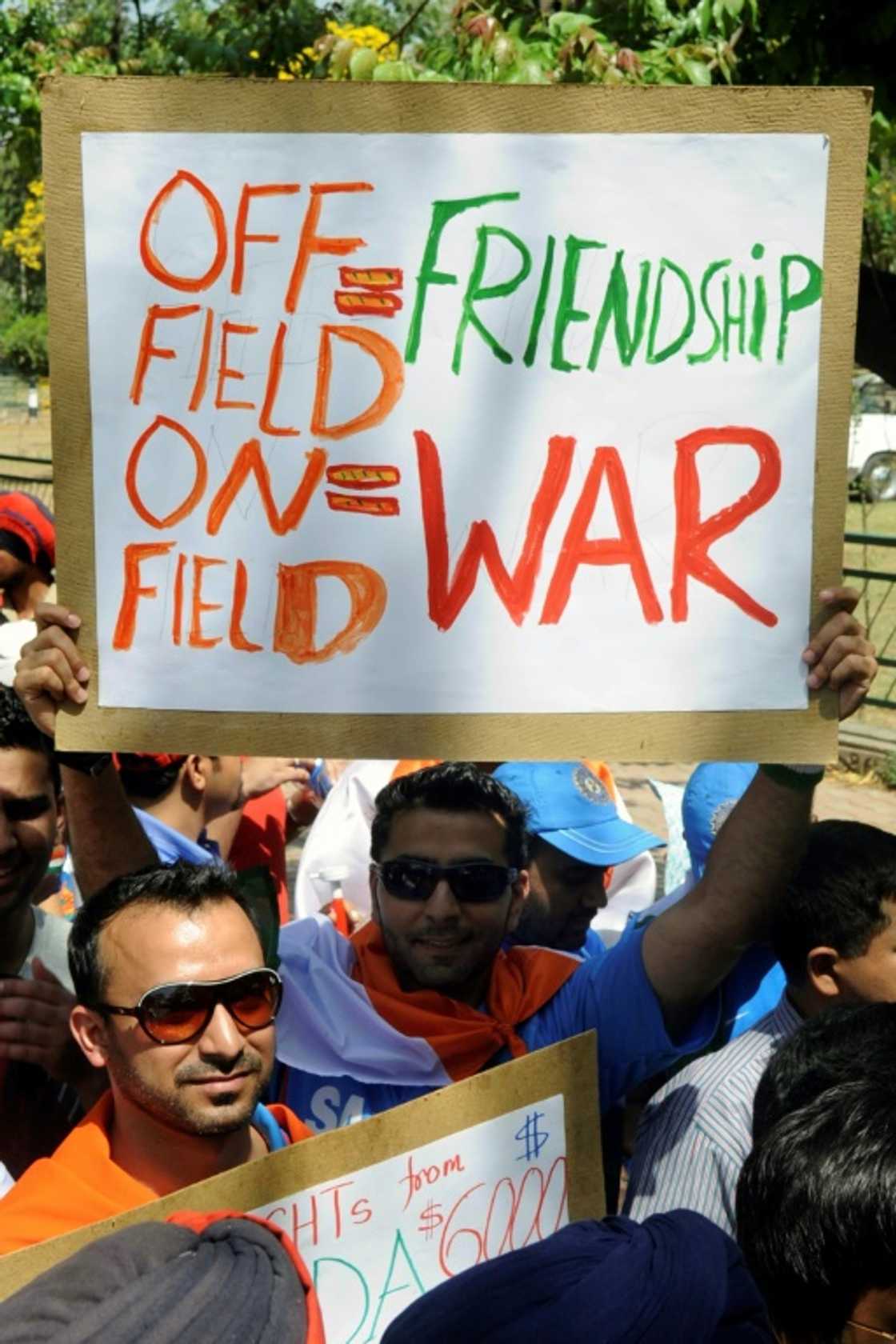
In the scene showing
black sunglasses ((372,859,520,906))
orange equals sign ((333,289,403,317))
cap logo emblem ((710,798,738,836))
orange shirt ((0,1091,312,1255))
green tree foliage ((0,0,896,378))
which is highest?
green tree foliage ((0,0,896,378))

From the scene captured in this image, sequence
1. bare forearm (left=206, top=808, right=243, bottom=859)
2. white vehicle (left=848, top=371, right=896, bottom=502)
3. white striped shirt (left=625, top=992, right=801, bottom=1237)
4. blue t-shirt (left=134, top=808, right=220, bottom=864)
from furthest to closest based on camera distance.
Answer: white vehicle (left=848, top=371, right=896, bottom=502)
bare forearm (left=206, top=808, right=243, bottom=859)
blue t-shirt (left=134, top=808, right=220, bottom=864)
white striped shirt (left=625, top=992, right=801, bottom=1237)

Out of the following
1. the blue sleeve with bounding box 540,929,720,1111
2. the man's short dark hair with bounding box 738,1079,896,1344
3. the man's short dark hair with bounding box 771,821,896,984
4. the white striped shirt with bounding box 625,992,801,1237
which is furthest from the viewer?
the man's short dark hair with bounding box 771,821,896,984

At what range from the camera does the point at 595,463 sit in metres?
1.95

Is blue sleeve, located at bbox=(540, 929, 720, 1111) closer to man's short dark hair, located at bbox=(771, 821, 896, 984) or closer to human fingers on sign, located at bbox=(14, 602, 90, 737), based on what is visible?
man's short dark hair, located at bbox=(771, 821, 896, 984)

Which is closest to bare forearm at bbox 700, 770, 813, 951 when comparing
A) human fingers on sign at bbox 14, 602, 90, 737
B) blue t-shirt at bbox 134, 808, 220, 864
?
human fingers on sign at bbox 14, 602, 90, 737

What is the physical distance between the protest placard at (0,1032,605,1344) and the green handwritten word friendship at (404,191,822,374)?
0.85 m

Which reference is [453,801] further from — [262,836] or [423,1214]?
[262,836]

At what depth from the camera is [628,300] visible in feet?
6.32

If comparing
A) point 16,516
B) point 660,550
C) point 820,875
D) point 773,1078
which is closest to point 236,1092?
point 773,1078

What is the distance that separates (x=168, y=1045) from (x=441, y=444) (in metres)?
0.77

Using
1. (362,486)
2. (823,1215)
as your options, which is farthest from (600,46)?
(823,1215)

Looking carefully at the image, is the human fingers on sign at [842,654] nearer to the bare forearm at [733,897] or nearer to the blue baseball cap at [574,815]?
the bare forearm at [733,897]

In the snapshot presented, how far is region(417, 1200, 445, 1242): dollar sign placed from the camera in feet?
6.21

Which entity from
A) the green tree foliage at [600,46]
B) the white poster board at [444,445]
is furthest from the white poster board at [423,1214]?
the green tree foliage at [600,46]
